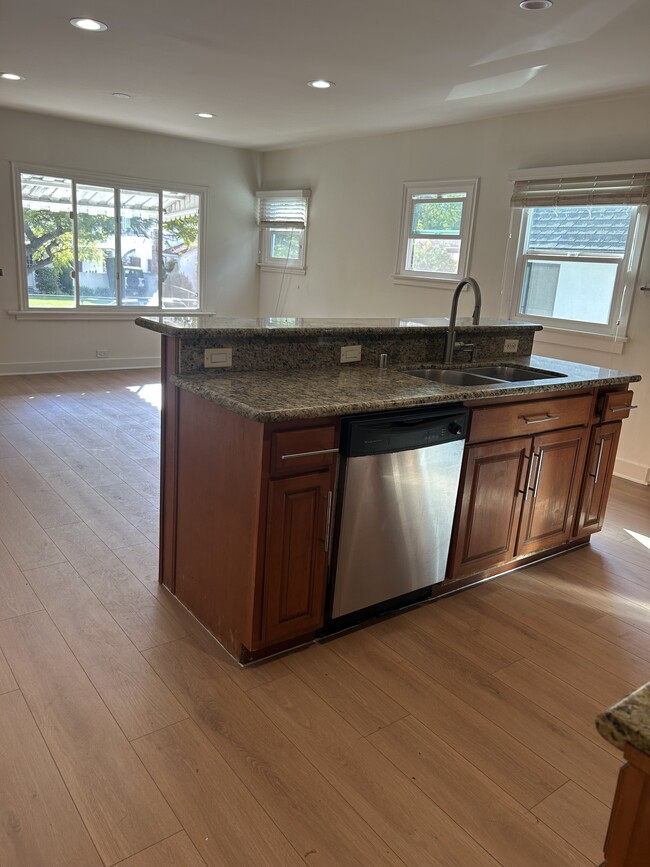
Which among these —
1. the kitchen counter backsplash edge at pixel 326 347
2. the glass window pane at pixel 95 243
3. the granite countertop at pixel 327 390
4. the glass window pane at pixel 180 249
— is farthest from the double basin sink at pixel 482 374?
the glass window pane at pixel 180 249

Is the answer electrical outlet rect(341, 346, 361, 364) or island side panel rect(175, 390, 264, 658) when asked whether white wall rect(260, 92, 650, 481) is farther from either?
island side panel rect(175, 390, 264, 658)

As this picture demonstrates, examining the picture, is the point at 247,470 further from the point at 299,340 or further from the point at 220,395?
the point at 299,340

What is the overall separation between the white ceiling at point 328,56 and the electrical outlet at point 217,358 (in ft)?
5.95

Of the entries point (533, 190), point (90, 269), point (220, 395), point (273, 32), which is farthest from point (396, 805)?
point (90, 269)

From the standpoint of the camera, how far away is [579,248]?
474 centimetres

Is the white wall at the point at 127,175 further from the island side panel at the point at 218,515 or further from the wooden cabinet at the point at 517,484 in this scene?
the wooden cabinet at the point at 517,484

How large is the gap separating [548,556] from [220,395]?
2025 millimetres

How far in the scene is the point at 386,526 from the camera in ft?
7.70

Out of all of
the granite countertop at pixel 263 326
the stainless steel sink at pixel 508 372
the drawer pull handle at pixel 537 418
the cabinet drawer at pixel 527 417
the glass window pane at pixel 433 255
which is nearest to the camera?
the granite countertop at pixel 263 326

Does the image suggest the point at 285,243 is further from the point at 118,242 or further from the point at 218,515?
the point at 218,515

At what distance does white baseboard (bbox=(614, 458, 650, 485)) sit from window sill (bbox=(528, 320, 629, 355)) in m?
0.82

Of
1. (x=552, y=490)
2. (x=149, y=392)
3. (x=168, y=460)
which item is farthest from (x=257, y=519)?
(x=149, y=392)

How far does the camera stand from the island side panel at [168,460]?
2395 millimetres

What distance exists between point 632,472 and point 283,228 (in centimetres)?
490
